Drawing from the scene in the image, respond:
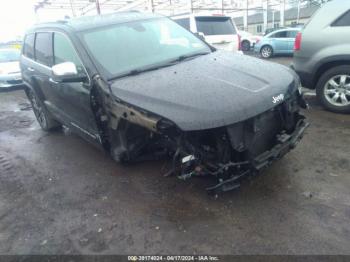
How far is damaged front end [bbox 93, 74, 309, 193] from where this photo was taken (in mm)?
2541

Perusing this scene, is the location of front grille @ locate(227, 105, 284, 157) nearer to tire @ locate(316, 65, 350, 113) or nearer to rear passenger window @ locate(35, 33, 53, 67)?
tire @ locate(316, 65, 350, 113)

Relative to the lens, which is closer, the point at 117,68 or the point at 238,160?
the point at 238,160

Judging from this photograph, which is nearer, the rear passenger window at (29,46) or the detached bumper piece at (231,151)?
the detached bumper piece at (231,151)

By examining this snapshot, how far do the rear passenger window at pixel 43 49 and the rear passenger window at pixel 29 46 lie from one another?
24 centimetres

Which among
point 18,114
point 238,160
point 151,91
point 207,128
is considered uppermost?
point 151,91

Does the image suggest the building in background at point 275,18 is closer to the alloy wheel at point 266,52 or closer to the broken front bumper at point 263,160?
the alloy wheel at point 266,52

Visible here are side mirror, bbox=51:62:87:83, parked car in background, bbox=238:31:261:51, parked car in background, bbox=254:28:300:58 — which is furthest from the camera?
parked car in background, bbox=238:31:261:51

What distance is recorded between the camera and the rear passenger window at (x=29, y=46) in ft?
16.1

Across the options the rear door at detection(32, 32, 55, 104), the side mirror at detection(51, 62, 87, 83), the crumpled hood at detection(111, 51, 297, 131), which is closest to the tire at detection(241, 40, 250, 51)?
the rear door at detection(32, 32, 55, 104)

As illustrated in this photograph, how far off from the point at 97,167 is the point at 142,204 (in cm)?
118

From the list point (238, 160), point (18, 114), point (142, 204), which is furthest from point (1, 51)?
point (238, 160)

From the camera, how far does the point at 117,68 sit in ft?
10.5

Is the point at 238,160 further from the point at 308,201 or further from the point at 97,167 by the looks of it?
the point at 97,167

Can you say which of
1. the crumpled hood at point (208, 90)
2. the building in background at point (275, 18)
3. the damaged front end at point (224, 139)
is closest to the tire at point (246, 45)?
the crumpled hood at point (208, 90)
